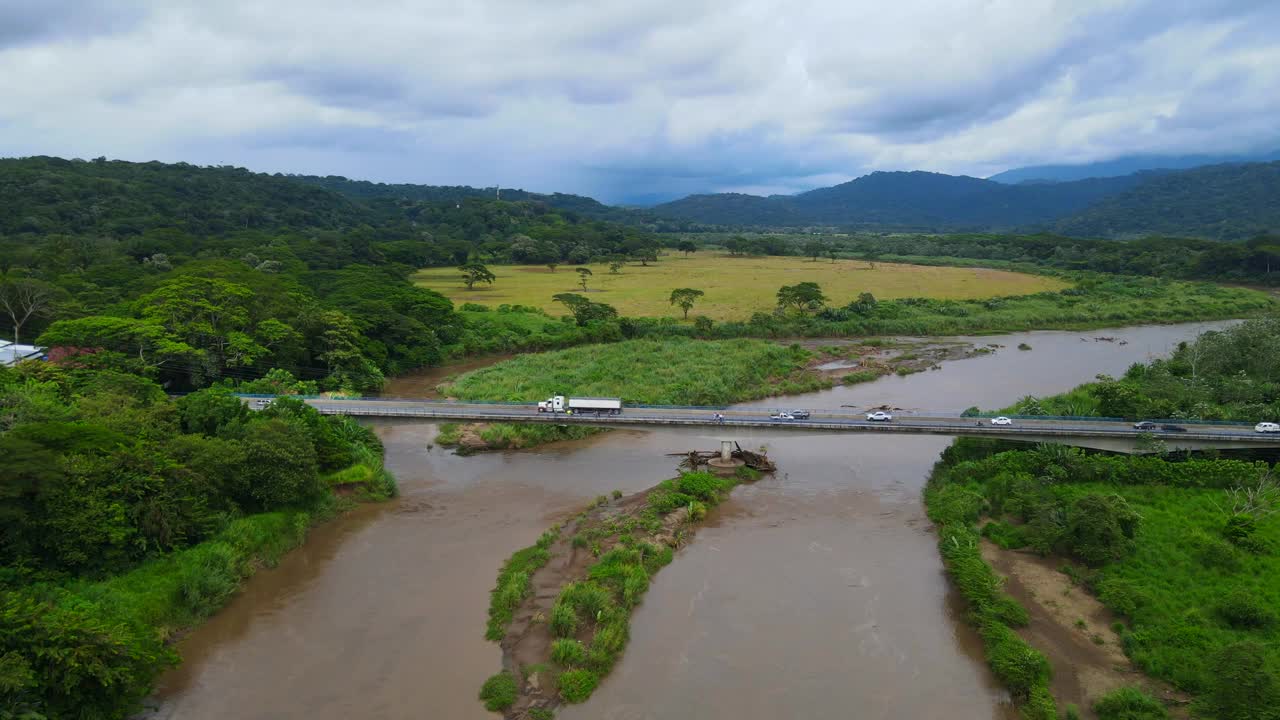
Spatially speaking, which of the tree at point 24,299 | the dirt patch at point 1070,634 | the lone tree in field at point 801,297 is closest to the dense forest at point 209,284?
the tree at point 24,299

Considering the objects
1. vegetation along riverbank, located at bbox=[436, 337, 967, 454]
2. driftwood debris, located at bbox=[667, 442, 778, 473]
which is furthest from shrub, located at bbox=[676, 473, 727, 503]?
vegetation along riverbank, located at bbox=[436, 337, 967, 454]

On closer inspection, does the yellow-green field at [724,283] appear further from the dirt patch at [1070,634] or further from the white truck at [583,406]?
the dirt patch at [1070,634]

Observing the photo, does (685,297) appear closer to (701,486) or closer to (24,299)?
(701,486)

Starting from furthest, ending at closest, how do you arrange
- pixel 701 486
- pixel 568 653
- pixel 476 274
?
pixel 476 274
pixel 701 486
pixel 568 653

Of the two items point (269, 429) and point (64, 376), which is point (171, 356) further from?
point (269, 429)

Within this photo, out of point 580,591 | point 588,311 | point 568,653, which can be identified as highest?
point 588,311

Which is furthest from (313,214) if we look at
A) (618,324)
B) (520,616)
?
(520,616)

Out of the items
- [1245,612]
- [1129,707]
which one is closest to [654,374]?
[1245,612]

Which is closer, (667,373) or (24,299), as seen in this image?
(24,299)
